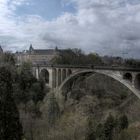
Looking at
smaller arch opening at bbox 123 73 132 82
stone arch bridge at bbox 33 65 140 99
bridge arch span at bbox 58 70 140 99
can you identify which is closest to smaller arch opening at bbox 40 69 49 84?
stone arch bridge at bbox 33 65 140 99

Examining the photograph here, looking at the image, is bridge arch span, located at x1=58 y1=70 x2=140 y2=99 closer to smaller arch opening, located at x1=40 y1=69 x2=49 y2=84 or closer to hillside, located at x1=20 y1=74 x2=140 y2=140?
hillside, located at x1=20 y1=74 x2=140 y2=140

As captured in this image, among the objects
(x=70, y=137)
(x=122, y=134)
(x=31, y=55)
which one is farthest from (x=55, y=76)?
(x=31, y=55)

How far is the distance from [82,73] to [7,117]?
2768 centimetres

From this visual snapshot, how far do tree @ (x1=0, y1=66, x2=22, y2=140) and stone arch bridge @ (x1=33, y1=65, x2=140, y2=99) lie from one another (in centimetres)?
1709

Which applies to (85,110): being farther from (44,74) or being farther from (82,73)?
(44,74)

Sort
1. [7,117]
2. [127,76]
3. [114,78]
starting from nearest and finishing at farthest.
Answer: [7,117]
[127,76]
[114,78]

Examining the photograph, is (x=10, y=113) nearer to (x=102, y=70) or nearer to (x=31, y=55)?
(x=102, y=70)

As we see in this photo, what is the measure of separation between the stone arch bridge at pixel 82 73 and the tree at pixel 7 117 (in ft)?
56.1

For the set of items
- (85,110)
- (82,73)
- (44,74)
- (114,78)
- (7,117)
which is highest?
(82,73)

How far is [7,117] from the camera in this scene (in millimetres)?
17000

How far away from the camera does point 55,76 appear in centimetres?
5122

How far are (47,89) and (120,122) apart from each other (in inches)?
918

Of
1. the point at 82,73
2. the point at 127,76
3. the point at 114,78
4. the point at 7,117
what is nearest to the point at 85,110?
the point at 82,73

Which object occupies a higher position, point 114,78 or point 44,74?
point 44,74
